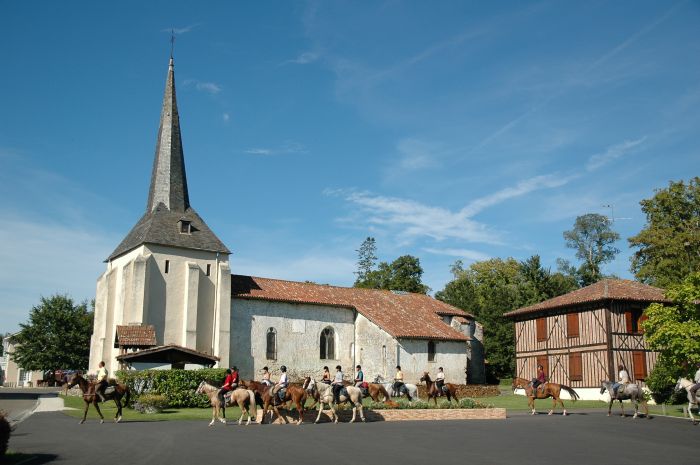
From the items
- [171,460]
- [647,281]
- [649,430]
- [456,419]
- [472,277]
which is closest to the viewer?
[171,460]

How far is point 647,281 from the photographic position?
60.3 metres

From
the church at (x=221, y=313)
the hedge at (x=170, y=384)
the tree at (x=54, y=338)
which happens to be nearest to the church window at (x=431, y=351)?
the church at (x=221, y=313)

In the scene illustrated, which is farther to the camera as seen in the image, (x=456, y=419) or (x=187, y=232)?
(x=187, y=232)

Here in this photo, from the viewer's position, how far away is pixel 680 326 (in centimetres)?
2486

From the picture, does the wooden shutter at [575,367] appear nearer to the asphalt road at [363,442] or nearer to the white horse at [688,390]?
the white horse at [688,390]

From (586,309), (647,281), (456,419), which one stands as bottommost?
(456,419)

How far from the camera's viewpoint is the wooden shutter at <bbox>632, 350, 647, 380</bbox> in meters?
38.9

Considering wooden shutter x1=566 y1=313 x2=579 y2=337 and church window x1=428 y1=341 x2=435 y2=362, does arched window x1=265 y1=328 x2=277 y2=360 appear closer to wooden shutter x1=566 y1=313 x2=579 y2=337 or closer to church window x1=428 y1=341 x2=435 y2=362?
church window x1=428 y1=341 x2=435 y2=362

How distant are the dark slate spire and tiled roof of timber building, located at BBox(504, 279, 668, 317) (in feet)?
84.8

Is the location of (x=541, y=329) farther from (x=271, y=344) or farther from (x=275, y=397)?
(x=275, y=397)

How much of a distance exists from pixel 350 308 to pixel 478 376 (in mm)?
12739

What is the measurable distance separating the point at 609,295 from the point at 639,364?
15.8 feet

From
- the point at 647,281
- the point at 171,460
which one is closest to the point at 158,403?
the point at 171,460

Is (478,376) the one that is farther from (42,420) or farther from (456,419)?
(42,420)
